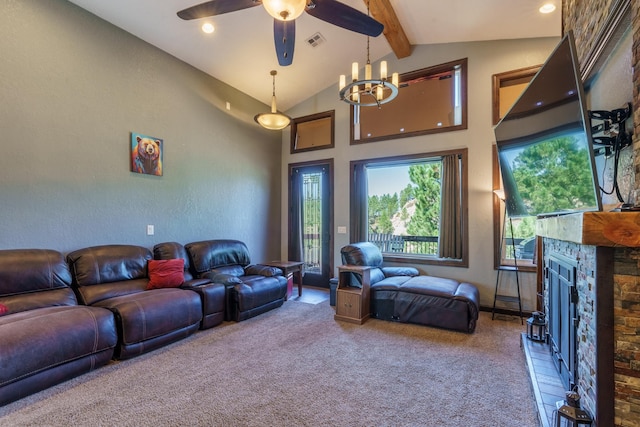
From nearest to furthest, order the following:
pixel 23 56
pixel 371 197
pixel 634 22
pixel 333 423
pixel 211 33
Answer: pixel 634 22 → pixel 333 423 → pixel 23 56 → pixel 211 33 → pixel 371 197

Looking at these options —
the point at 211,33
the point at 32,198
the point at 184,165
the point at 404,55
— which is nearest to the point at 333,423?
the point at 32,198

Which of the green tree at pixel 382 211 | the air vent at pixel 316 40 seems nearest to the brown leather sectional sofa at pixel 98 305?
the green tree at pixel 382 211

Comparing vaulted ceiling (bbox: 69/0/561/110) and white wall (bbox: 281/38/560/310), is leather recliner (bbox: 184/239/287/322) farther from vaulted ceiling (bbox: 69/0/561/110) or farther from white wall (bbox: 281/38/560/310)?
vaulted ceiling (bbox: 69/0/561/110)

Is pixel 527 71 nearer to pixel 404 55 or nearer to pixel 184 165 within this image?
pixel 404 55

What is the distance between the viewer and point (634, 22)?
157 centimetres

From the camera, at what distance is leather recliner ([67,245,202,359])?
2715 millimetres

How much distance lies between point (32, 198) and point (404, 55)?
208 inches

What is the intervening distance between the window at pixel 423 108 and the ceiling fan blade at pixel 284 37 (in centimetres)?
268

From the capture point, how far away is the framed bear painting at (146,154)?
385 cm

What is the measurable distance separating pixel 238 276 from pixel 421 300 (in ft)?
8.29

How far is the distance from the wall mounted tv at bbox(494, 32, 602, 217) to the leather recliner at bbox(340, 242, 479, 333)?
4.27ft

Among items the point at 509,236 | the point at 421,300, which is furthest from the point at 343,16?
the point at 509,236

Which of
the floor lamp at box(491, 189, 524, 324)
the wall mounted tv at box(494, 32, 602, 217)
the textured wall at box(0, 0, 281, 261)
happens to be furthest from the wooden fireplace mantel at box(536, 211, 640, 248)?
the textured wall at box(0, 0, 281, 261)

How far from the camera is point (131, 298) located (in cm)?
288
